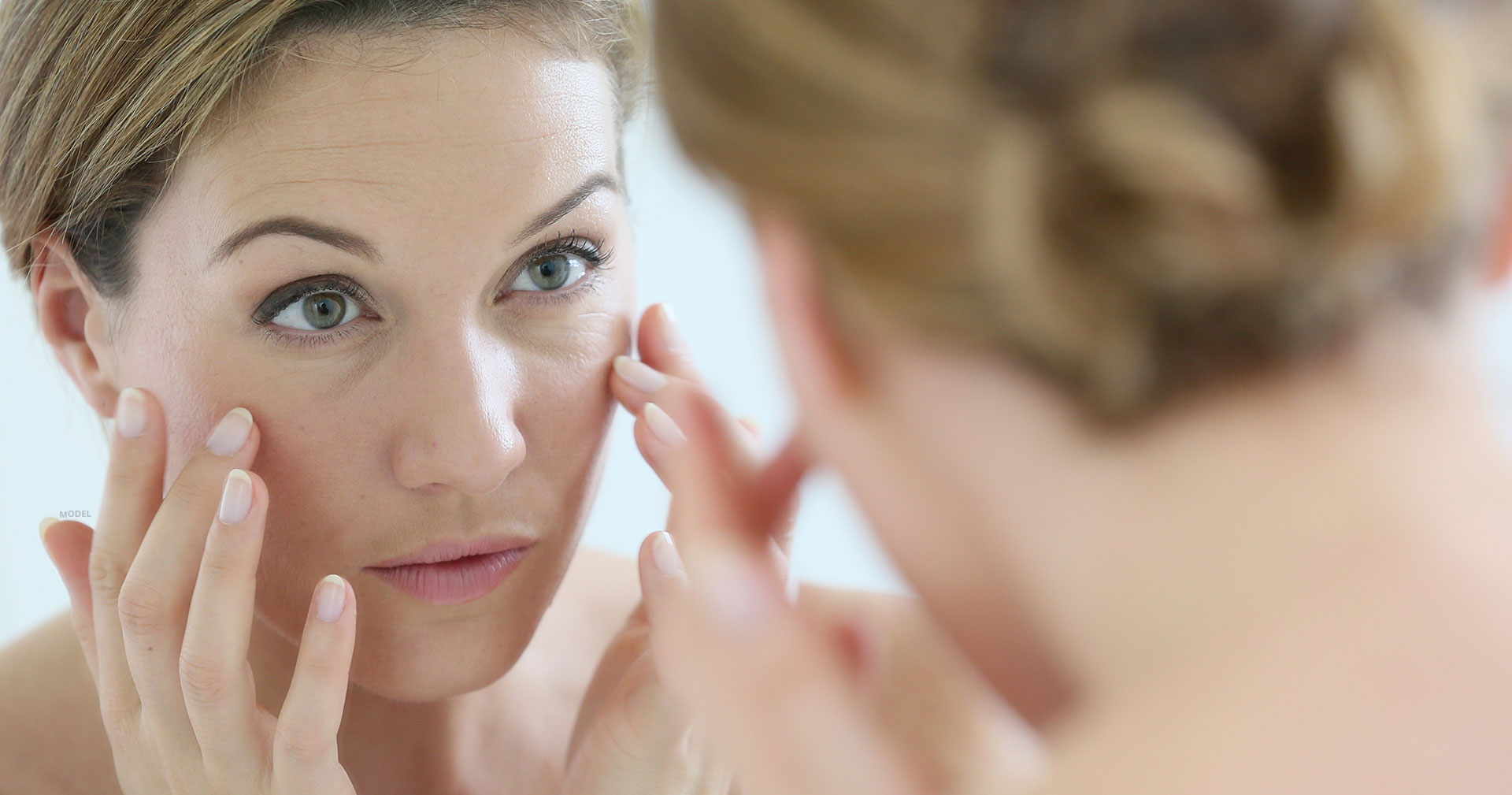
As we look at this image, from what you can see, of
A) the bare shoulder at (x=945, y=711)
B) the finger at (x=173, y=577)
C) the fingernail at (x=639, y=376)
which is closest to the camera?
the bare shoulder at (x=945, y=711)

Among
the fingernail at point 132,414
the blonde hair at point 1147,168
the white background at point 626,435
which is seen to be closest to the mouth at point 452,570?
the fingernail at point 132,414

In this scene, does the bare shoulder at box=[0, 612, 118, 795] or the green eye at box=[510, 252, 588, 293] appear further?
the bare shoulder at box=[0, 612, 118, 795]

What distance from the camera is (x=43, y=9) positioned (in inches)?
39.1

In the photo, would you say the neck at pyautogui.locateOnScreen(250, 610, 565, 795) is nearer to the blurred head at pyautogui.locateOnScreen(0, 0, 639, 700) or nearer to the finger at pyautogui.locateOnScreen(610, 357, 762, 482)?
the blurred head at pyautogui.locateOnScreen(0, 0, 639, 700)

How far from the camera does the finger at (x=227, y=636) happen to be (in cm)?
92

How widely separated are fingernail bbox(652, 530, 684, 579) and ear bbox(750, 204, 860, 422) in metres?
0.33

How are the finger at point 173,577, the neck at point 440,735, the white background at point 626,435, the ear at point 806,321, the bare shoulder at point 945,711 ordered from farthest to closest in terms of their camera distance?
1. the white background at point 626,435
2. the neck at point 440,735
3. the finger at point 173,577
4. the bare shoulder at point 945,711
5. the ear at point 806,321

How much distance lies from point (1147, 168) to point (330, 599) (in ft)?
2.28

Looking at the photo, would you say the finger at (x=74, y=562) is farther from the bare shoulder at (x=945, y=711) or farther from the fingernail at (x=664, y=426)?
the bare shoulder at (x=945, y=711)

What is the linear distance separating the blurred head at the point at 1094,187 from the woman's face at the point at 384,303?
433mm

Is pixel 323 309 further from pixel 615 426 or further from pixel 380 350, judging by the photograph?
pixel 615 426

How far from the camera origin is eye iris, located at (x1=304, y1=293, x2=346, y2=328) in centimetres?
96

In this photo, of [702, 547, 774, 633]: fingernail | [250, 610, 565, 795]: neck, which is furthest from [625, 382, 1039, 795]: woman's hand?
[250, 610, 565, 795]: neck

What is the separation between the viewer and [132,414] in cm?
97
